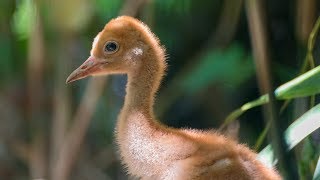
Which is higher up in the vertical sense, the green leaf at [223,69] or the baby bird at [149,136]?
the green leaf at [223,69]

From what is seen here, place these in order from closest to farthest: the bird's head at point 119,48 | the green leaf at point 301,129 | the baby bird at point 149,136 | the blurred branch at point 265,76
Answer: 1. the baby bird at point 149,136
2. the bird's head at point 119,48
3. the green leaf at point 301,129
4. the blurred branch at point 265,76

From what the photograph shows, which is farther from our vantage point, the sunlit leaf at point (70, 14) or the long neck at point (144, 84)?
the sunlit leaf at point (70, 14)

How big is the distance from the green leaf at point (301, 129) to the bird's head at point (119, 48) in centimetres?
34

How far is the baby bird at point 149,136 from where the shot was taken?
1.52m

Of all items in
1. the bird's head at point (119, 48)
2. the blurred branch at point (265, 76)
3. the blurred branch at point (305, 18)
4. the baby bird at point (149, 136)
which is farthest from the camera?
the blurred branch at point (305, 18)

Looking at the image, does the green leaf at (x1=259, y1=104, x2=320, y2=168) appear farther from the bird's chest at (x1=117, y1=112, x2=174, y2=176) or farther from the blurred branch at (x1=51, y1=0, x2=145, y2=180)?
the blurred branch at (x1=51, y1=0, x2=145, y2=180)

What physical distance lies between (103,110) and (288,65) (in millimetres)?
518

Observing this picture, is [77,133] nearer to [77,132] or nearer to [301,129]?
[77,132]

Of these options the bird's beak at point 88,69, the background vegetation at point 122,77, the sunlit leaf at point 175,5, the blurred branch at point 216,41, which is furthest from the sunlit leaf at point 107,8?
the bird's beak at point 88,69

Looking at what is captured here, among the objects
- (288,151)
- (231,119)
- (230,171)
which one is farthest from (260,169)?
(231,119)

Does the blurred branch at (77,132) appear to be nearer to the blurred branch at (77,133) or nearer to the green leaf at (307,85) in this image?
the blurred branch at (77,133)

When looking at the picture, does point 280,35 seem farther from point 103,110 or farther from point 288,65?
point 103,110

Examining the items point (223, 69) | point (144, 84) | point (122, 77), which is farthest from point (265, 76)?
point (144, 84)

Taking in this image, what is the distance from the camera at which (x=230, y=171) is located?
1510 millimetres
